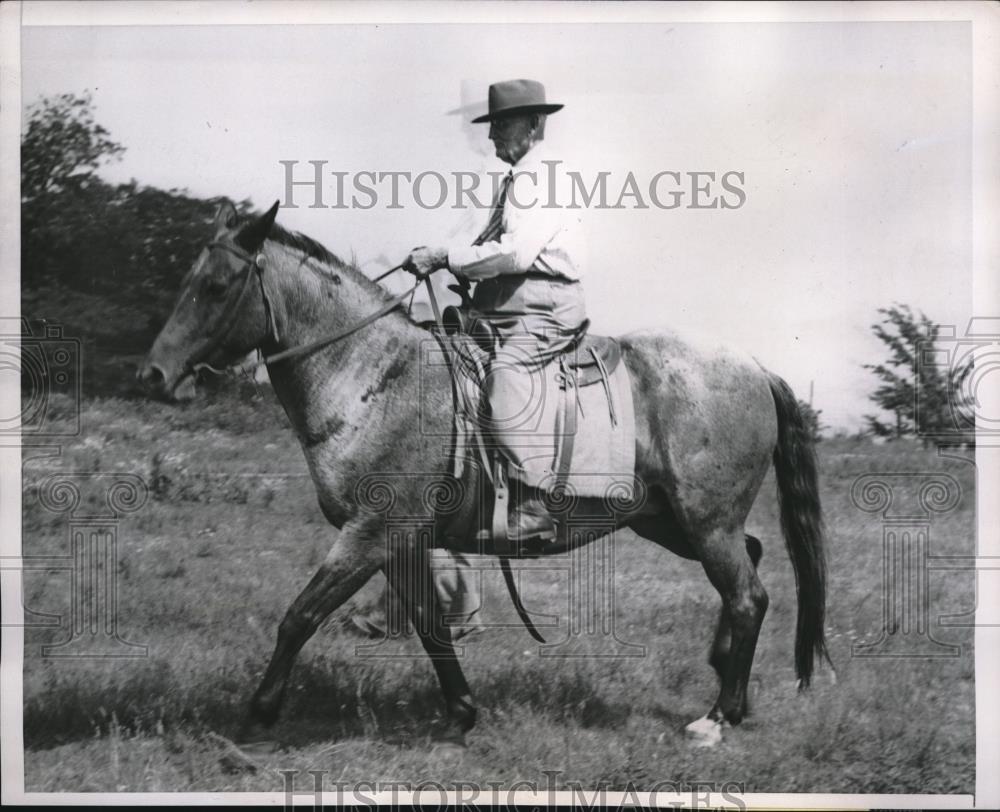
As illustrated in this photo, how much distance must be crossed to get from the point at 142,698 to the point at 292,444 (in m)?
1.28

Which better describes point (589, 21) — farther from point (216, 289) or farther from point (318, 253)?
point (216, 289)

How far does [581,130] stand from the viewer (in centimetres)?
385

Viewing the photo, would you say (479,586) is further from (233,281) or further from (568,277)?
(233,281)

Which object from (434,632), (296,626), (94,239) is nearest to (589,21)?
(94,239)

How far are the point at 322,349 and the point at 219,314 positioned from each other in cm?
43

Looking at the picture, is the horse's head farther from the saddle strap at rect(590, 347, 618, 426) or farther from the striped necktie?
the saddle strap at rect(590, 347, 618, 426)

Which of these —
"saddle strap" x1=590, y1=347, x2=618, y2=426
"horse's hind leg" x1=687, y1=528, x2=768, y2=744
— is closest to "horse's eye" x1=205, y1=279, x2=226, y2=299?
"saddle strap" x1=590, y1=347, x2=618, y2=426

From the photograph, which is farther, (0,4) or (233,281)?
(0,4)

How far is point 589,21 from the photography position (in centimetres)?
388

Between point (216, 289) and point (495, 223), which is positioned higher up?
point (495, 223)

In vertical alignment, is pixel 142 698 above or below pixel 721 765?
above

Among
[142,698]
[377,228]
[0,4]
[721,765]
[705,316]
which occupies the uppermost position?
[0,4]

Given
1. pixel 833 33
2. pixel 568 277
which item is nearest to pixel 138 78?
pixel 568 277

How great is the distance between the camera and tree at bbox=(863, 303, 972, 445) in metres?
3.88
